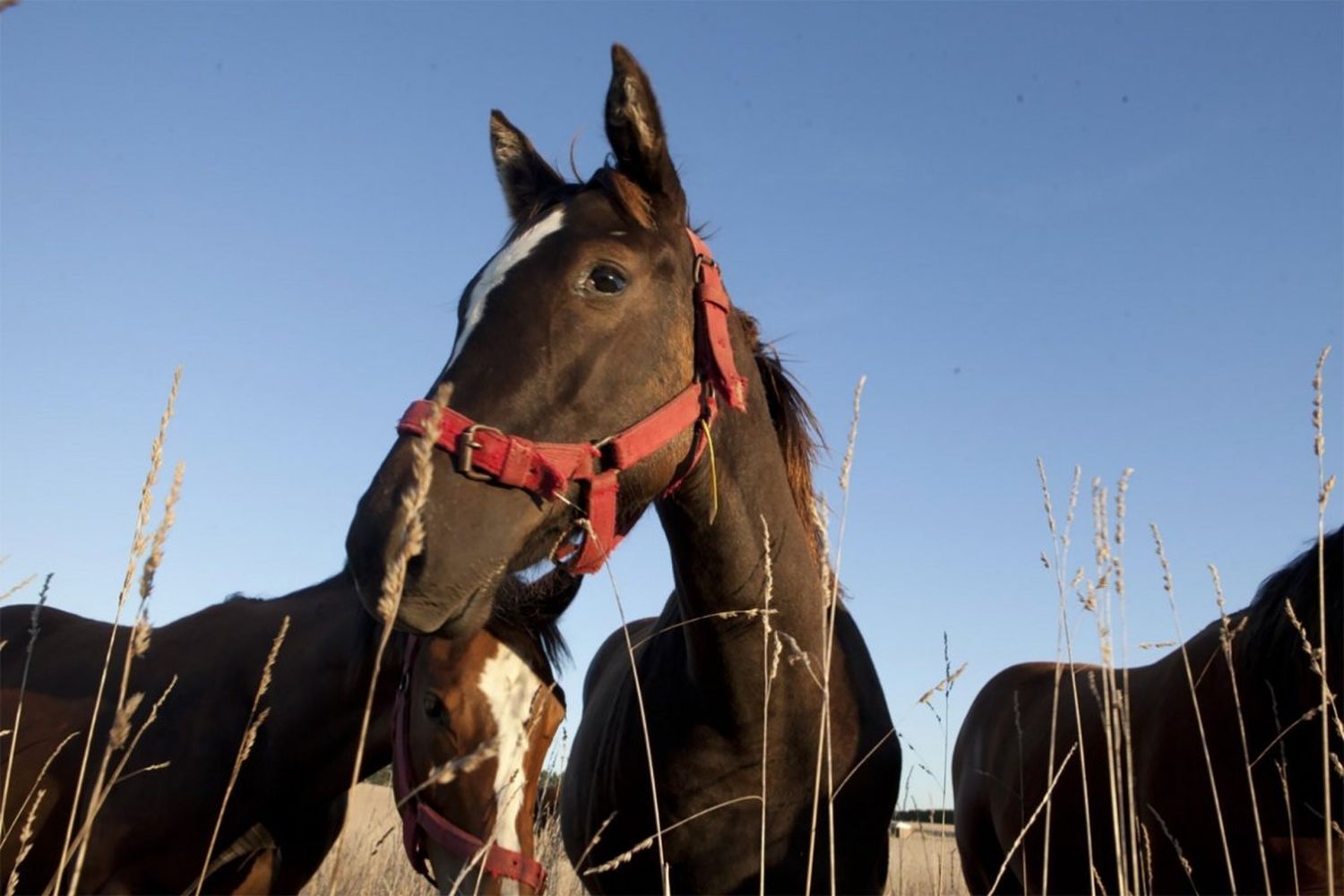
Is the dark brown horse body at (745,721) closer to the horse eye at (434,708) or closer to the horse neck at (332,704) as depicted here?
the horse eye at (434,708)

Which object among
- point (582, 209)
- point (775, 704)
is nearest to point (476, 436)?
point (582, 209)

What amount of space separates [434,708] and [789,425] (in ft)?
5.06

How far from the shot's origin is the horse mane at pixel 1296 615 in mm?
3725

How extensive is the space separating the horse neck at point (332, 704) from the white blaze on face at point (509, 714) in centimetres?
60

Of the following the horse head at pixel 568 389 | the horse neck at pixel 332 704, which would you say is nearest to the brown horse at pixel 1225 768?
the horse head at pixel 568 389

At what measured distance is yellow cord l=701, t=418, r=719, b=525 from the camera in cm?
287

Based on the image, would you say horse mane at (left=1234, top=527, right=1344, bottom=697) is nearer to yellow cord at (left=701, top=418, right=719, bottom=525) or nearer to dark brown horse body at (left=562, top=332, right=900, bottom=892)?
dark brown horse body at (left=562, top=332, right=900, bottom=892)

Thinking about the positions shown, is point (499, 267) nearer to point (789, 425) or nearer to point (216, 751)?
point (789, 425)

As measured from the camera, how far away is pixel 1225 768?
3.86 metres

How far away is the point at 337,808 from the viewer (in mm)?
4273

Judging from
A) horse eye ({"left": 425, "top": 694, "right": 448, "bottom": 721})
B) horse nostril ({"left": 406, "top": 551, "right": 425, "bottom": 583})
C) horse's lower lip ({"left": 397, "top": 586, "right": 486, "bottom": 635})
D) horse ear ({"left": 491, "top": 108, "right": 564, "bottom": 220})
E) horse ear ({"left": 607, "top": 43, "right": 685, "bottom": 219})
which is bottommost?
horse eye ({"left": 425, "top": 694, "right": 448, "bottom": 721})

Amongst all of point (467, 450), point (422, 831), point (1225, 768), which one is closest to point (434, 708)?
point (422, 831)

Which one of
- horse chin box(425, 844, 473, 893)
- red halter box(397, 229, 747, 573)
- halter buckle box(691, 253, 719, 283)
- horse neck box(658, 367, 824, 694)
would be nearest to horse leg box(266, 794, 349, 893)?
horse chin box(425, 844, 473, 893)

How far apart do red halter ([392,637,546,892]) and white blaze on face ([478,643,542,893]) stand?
4cm
